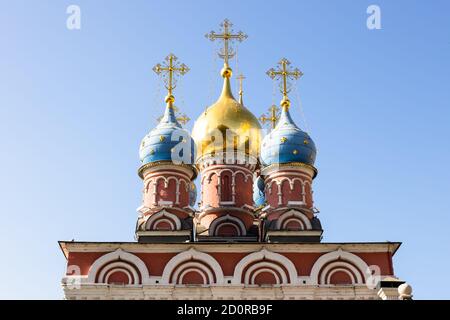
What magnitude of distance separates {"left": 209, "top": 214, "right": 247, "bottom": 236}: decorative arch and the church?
0.03m

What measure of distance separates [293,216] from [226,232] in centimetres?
235

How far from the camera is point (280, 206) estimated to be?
70.9ft

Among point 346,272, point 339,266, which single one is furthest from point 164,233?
point 346,272

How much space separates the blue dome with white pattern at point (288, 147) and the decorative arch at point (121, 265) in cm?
595

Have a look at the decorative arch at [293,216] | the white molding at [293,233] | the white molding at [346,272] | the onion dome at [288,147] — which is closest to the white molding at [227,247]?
the white molding at [346,272]

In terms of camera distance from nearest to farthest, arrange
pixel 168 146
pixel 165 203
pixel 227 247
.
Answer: pixel 227 247, pixel 165 203, pixel 168 146

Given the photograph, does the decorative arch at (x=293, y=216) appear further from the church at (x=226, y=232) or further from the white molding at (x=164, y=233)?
the white molding at (x=164, y=233)

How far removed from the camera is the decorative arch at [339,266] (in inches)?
745

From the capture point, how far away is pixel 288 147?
21.9 metres

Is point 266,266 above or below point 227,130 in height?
below

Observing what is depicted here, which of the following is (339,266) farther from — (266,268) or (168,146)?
(168,146)
